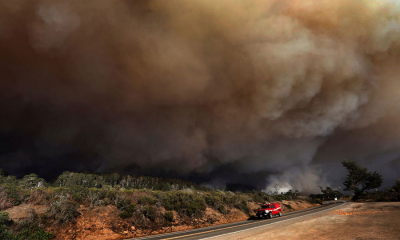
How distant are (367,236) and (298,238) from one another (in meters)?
3.29

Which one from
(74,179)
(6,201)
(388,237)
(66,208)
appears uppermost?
(74,179)

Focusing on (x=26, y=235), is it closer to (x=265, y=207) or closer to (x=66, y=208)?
(x=66, y=208)

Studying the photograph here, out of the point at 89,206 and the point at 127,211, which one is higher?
the point at 89,206

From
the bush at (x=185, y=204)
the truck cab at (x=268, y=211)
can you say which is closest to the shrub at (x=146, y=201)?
the bush at (x=185, y=204)

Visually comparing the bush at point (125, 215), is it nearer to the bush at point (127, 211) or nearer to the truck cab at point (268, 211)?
the bush at point (127, 211)

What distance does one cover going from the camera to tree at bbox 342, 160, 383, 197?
66.0m

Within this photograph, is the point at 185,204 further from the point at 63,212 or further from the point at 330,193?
the point at 330,193

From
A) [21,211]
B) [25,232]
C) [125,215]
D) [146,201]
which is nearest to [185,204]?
[146,201]

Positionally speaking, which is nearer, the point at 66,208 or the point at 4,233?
the point at 4,233

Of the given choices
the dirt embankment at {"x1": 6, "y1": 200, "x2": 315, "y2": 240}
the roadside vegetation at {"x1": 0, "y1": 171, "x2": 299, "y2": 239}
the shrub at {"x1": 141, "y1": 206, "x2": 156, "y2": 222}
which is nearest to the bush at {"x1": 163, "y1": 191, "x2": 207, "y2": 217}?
the roadside vegetation at {"x1": 0, "y1": 171, "x2": 299, "y2": 239}

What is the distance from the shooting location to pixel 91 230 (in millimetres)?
15805

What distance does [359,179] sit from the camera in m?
70.8

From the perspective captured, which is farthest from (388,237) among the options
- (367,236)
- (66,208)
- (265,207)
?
(66,208)

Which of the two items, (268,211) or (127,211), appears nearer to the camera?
(127,211)
